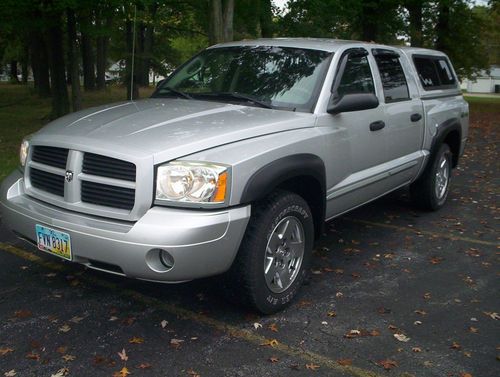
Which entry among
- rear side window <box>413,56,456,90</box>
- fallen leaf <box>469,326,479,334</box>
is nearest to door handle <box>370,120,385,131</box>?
rear side window <box>413,56,456,90</box>

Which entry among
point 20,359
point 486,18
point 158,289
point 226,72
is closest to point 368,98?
point 226,72

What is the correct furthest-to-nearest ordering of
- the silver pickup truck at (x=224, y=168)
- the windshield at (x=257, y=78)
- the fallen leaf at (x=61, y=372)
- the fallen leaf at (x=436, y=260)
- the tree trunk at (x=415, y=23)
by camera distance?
the tree trunk at (x=415, y=23) → the fallen leaf at (x=436, y=260) → the windshield at (x=257, y=78) → the silver pickup truck at (x=224, y=168) → the fallen leaf at (x=61, y=372)

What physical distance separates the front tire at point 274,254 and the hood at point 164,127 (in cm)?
53

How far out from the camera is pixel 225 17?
41.3 feet

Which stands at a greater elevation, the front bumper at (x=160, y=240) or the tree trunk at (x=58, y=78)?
the front bumper at (x=160, y=240)

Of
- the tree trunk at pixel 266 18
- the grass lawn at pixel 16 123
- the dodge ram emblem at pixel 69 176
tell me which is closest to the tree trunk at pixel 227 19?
the grass lawn at pixel 16 123

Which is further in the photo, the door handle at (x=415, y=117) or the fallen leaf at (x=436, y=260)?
the door handle at (x=415, y=117)

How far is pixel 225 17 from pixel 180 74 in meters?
7.69

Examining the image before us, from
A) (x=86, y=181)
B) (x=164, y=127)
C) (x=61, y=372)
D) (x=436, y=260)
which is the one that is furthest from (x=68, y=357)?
(x=436, y=260)

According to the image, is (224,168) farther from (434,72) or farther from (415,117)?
(434,72)

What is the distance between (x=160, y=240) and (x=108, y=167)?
60 centimetres

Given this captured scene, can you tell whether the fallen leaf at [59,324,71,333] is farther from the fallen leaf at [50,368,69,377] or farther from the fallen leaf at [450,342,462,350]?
the fallen leaf at [450,342,462,350]

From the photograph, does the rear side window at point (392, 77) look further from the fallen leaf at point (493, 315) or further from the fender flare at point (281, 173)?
the fallen leaf at point (493, 315)

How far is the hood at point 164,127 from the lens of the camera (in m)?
3.47
